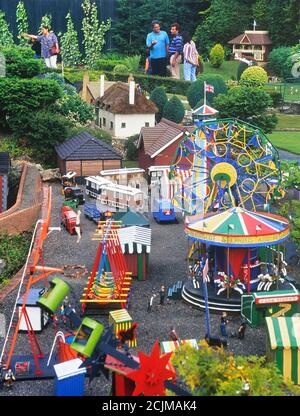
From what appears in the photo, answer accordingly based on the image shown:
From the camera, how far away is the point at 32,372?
25.7 meters

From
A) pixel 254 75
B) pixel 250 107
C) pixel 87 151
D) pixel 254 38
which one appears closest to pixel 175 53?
pixel 254 75

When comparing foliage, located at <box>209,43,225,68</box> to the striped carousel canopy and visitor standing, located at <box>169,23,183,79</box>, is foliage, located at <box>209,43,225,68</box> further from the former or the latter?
the striped carousel canopy

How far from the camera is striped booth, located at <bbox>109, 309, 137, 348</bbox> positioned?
28062 mm

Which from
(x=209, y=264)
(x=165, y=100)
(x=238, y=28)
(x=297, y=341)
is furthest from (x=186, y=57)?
(x=297, y=341)

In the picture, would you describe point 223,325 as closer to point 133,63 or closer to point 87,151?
point 87,151

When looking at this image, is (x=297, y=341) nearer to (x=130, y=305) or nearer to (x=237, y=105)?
(x=130, y=305)

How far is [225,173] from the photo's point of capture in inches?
1425

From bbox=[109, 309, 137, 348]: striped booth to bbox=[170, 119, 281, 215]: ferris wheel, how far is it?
9465 mm

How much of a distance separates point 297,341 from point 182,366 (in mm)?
5928

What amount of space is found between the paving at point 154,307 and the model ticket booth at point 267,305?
44 centimetres

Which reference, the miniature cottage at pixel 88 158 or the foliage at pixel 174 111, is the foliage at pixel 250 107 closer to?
the foliage at pixel 174 111

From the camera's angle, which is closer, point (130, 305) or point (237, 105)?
point (130, 305)

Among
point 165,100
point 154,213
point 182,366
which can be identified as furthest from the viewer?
point 165,100

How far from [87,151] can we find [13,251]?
13285 mm
